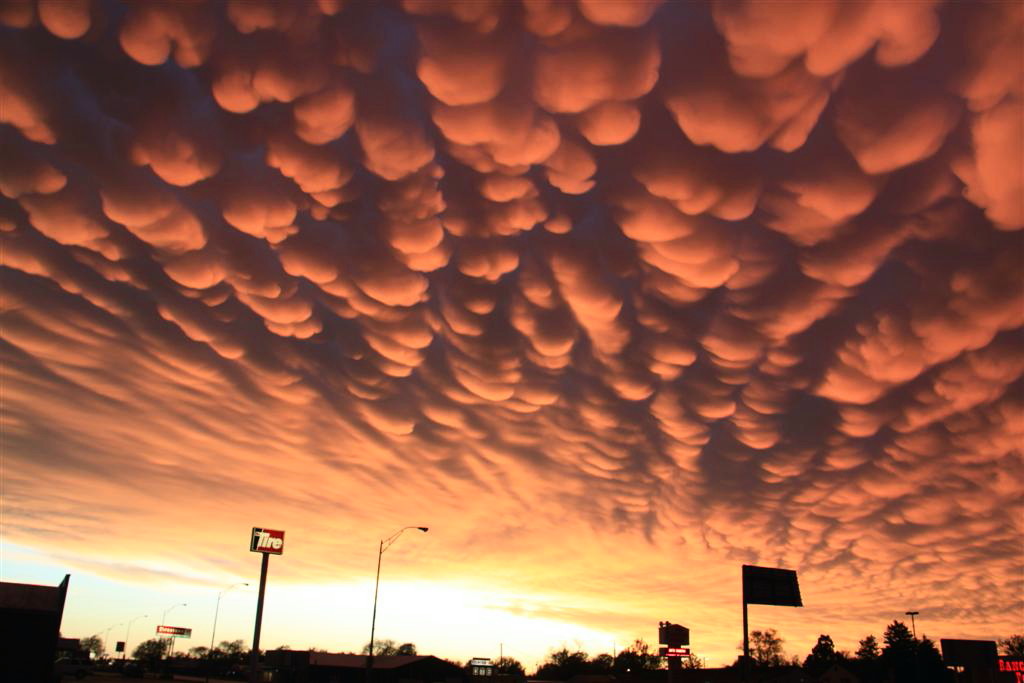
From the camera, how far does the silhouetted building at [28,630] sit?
5612 cm

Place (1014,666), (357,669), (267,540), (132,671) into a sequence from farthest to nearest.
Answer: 1. (132,671)
2. (357,669)
3. (267,540)
4. (1014,666)

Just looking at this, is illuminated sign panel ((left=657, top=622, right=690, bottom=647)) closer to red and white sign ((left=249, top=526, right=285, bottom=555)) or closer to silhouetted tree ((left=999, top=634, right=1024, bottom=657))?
red and white sign ((left=249, top=526, right=285, bottom=555))

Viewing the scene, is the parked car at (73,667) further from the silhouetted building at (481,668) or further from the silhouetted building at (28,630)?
the silhouetted building at (481,668)

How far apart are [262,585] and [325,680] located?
74158mm

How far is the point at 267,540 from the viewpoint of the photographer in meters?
55.8

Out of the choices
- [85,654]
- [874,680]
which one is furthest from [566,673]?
[85,654]

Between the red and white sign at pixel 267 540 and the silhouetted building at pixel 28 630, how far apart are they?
18.7 metres

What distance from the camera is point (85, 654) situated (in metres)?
96.4

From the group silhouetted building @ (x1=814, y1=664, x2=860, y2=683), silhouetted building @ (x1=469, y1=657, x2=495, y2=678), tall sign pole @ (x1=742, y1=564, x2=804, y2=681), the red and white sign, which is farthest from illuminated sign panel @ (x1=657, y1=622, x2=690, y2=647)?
silhouetted building @ (x1=814, y1=664, x2=860, y2=683)

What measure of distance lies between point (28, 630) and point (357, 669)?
59.2 meters

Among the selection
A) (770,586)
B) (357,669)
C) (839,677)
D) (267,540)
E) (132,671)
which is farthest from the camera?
(132,671)

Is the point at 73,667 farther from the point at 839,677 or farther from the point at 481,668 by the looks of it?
the point at 839,677

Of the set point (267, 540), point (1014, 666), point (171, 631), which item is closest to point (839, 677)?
point (1014, 666)

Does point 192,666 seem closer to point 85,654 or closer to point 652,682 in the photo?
point 85,654
